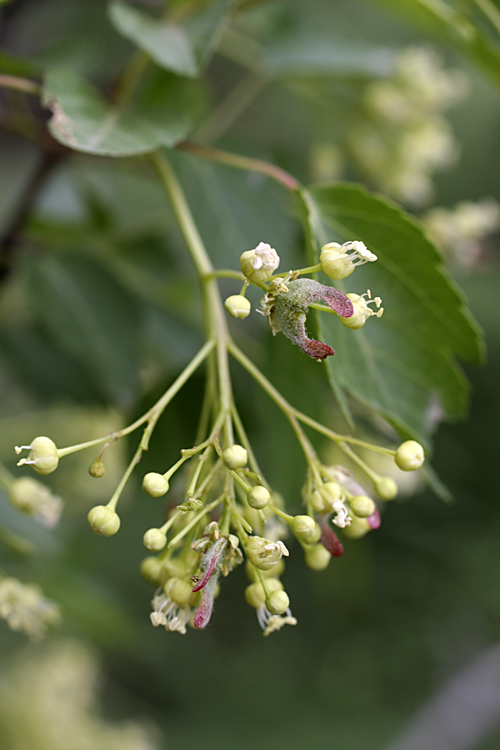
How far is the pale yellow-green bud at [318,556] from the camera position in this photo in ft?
1.73

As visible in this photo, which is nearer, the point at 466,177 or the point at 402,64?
the point at 402,64

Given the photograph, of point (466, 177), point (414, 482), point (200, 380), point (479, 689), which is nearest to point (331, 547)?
point (200, 380)

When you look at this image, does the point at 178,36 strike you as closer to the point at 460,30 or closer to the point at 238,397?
the point at 460,30

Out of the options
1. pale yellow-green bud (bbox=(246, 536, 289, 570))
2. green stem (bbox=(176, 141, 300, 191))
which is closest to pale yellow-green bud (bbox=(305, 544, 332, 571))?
pale yellow-green bud (bbox=(246, 536, 289, 570))

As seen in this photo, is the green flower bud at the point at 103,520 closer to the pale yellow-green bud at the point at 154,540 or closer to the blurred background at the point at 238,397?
the pale yellow-green bud at the point at 154,540

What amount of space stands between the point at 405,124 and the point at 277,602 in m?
0.90

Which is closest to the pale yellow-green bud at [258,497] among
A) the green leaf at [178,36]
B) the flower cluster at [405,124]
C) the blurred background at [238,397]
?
the blurred background at [238,397]

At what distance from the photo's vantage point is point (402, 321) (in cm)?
63

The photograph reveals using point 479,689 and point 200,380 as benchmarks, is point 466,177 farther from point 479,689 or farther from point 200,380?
point 200,380

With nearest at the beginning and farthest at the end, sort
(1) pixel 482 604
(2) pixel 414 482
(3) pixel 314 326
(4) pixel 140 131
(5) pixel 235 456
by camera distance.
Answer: (5) pixel 235 456 → (3) pixel 314 326 → (4) pixel 140 131 → (2) pixel 414 482 → (1) pixel 482 604

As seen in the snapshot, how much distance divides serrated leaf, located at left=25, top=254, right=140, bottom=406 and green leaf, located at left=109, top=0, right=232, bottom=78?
13.1 inches

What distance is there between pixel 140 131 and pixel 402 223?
29cm

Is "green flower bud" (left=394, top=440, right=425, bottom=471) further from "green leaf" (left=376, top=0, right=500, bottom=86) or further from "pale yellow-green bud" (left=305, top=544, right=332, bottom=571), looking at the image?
"green leaf" (left=376, top=0, right=500, bottom=86)

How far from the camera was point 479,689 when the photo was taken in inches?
91.7
